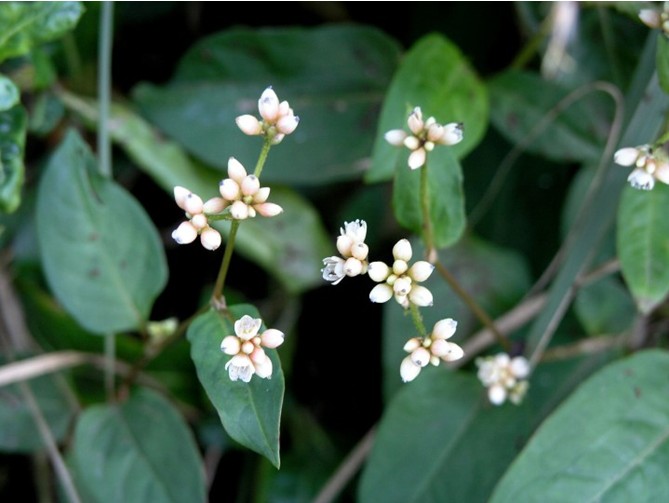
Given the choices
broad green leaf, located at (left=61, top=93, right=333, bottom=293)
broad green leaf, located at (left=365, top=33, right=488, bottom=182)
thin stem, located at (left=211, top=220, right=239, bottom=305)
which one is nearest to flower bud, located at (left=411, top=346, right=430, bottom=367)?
thin stem, located at (left=211, top=220, right=239, bottom=305)

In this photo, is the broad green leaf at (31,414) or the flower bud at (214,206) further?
the broad green leaf at (31,414)

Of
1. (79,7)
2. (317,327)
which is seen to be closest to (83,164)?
(79,7)

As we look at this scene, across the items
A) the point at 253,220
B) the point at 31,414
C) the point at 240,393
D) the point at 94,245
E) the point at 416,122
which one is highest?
the point at 416,122

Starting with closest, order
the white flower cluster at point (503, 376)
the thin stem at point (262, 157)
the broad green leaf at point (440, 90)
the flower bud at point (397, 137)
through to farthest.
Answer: the thin stem at point (262, 157)
the flower bud at point (397, 137)
the white flower cluster at point (503, 376)
the broad green leaf at point (440, 90)

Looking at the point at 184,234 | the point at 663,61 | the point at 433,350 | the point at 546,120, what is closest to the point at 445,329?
the point at 433,350

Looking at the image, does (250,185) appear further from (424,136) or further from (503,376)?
(503,376)

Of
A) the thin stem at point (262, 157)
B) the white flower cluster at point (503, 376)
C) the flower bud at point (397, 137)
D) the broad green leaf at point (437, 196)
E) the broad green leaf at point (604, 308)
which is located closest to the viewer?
the thin stem at point (262, 157)

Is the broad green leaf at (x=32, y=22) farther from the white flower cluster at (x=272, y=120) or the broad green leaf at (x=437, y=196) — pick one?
the broad green leaf at (x=437, y=196)

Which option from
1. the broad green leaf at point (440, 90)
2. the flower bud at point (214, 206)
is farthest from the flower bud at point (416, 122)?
Answer: the broad green leaf at point (440, 90)
